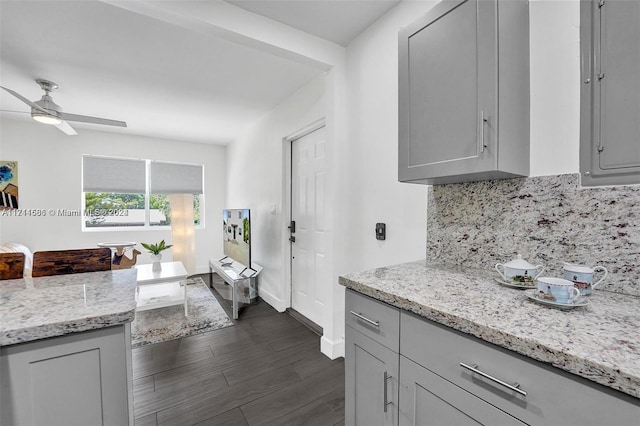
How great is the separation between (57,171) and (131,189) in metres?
0.97

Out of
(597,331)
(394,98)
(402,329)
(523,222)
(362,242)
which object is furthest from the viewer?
(362,242)

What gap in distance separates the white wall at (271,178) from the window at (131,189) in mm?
1361

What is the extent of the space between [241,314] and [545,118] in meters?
3.27

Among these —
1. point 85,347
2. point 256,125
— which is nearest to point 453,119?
point 85,347

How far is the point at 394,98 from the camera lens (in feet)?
5.94

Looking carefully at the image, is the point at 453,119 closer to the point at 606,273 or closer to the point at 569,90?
the point at 569,90

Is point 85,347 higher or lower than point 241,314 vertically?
higher

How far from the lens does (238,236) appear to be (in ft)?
12.3

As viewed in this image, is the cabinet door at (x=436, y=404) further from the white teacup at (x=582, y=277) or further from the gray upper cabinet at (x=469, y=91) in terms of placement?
the gray upper cabinet at (x=469, y=91)

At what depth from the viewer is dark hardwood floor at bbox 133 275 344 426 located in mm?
1648

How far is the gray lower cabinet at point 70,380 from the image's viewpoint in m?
0.72

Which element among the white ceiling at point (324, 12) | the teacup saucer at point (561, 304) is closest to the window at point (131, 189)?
the white ceiling at point (324, 12)

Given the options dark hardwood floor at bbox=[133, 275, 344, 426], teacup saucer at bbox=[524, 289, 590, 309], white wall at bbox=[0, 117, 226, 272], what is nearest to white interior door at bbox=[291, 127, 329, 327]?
dark hardwood floor at bbox=[133, 275, 344, 426]

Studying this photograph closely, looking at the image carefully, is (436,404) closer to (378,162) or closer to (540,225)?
(540,225)
